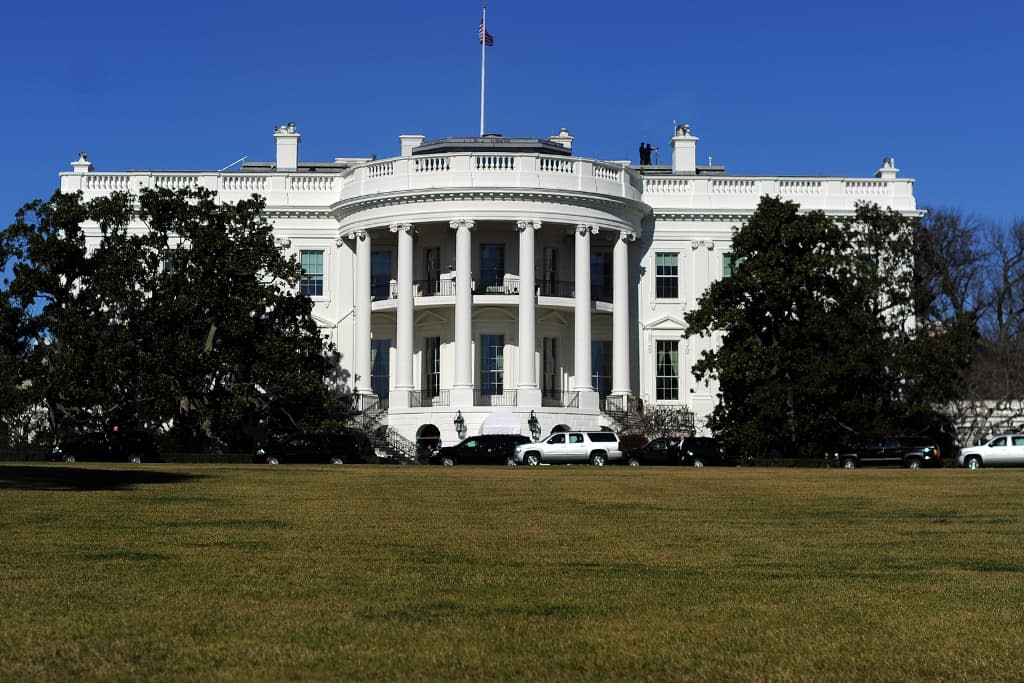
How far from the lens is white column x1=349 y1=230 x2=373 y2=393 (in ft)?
213

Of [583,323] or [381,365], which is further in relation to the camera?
[381,365]

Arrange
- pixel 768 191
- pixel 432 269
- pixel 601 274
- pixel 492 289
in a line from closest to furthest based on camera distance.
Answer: pixel 492 289 < pixel 432 269 < pixel 601 274 < pixel 768 191

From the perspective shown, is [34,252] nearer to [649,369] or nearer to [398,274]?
[398,274]

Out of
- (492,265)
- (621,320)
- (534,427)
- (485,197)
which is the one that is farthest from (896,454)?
(492,265)

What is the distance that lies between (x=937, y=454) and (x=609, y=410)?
1574 cm

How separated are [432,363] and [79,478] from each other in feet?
118

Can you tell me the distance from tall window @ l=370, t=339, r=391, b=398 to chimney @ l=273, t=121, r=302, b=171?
11.6 meters

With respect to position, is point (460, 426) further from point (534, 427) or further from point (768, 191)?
point (768, 191)

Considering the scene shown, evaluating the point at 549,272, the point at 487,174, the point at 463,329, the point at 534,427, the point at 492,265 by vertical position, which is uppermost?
the point at 487,174

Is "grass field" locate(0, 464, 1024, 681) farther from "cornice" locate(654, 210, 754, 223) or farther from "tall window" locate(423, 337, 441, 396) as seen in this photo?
"cornice" locate(654, 210, 754, 223)

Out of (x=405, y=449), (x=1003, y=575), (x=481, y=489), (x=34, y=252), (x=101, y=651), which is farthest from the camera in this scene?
(x=405, y=449)

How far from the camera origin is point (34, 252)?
5234cm

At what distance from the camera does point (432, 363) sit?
221ft

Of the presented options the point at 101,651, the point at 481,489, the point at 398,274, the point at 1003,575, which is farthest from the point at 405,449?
the point at 101,651
